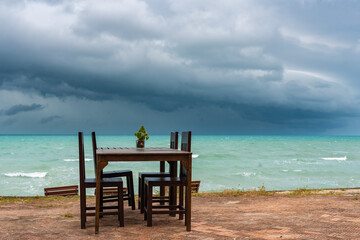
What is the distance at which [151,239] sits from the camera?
4582mm

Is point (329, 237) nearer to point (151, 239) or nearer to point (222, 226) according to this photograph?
point (222, 226)

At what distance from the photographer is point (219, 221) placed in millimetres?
5609

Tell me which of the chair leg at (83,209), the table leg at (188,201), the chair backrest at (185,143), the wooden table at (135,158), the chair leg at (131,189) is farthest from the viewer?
the chair leg at (131,189)

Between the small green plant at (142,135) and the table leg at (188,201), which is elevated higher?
the small green plant at (142,135)

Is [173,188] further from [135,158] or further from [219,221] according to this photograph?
[135,158]

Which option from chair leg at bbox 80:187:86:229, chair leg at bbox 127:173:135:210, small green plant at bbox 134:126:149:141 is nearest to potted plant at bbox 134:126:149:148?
small green plant at bbox 134:126:149:141

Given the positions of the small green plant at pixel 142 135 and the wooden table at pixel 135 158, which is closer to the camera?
the wooden table at pixel 135 158

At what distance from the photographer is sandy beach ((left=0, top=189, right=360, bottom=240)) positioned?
15.7 ft

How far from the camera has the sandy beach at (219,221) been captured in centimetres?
479

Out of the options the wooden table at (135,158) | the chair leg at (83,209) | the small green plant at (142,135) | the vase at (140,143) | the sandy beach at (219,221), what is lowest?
the sandy beach at (219,221)

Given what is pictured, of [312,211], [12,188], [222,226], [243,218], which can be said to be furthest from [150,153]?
[12,188]

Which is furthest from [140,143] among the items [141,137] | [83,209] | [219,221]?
[219,221]

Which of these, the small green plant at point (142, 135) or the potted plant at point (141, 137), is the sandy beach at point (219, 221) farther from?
the small green plant at point (142, 135)

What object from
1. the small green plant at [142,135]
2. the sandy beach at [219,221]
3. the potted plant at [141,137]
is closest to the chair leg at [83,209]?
the sandy beach at [219,221]
